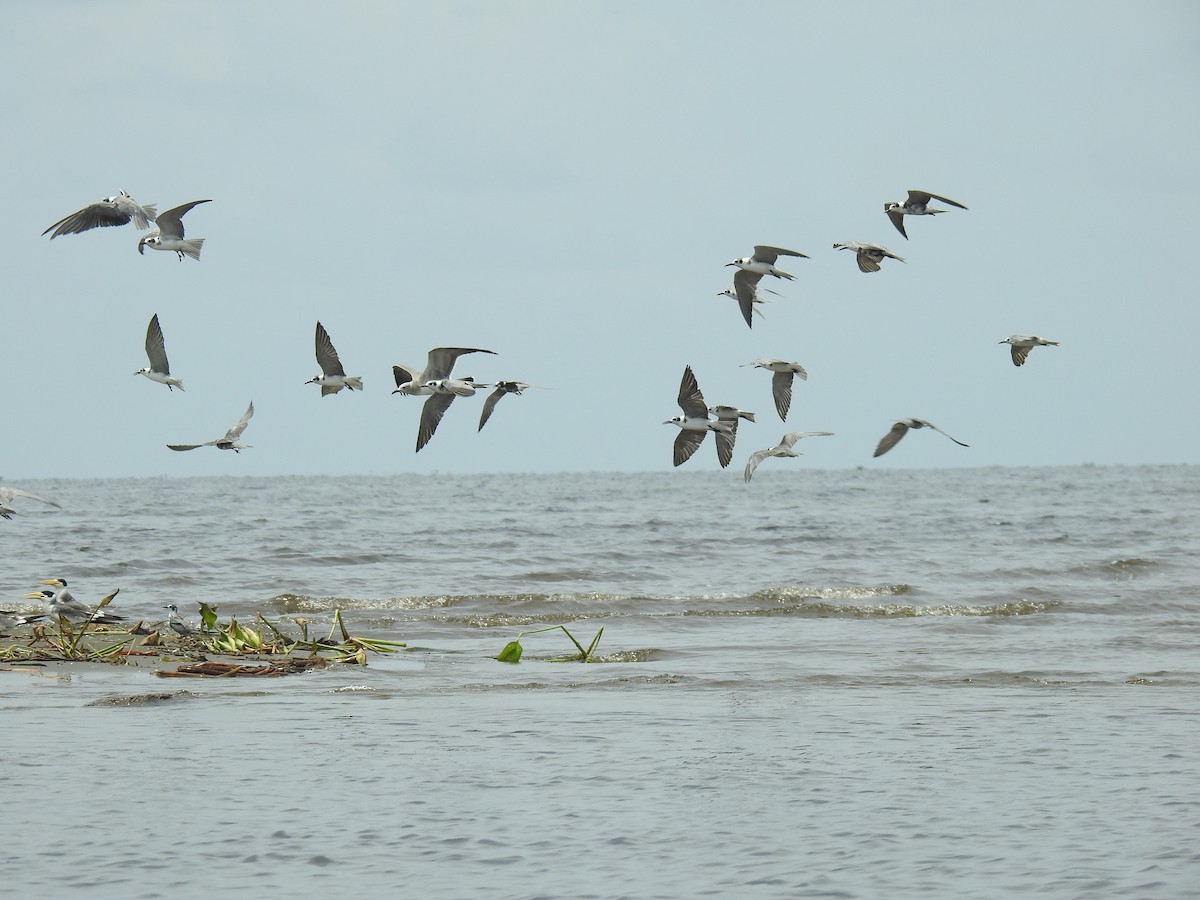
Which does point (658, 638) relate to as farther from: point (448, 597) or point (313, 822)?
point (313, 822)

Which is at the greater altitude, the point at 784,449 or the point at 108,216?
the point at 108,216

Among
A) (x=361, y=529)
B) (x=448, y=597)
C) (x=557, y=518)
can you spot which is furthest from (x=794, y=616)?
(x=557, y=518)

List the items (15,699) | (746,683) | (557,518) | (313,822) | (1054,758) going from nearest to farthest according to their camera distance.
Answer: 1. (313,822)
2. (1054,758)
3. (15,699)
4. (746,683)
5. (557,518)

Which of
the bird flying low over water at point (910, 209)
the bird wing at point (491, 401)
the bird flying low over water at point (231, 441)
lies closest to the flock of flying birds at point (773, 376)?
the bird flying low over water at point (910, 209)

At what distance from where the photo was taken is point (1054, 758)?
31.2 ft

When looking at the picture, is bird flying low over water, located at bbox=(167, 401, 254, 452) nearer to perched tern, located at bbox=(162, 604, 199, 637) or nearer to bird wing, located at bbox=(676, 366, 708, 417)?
perched tern, located at bbox=(162, 604, 199, 637)

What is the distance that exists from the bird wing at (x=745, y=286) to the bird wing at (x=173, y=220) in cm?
510

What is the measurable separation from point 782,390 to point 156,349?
6.37 m

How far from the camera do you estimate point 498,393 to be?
45.3ft

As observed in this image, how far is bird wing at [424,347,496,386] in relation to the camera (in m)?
13.6

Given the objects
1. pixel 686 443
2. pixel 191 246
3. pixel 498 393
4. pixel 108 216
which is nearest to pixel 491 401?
pixel 498 393

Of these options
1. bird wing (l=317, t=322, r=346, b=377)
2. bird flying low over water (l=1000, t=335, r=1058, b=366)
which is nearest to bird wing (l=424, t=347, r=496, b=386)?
bird wing (l=317, t=322, r=346, b=377)

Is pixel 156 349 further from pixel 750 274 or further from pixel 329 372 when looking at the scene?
pixel 750 274

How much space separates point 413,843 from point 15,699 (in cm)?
551
